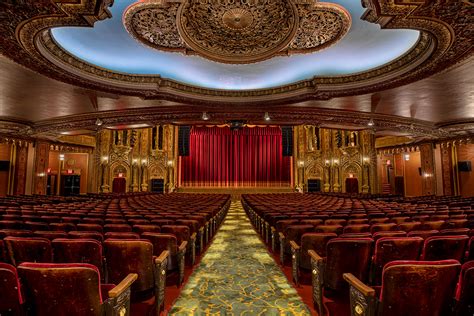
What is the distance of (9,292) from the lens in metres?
1.70

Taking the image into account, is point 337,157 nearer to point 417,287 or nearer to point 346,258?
point 346,258

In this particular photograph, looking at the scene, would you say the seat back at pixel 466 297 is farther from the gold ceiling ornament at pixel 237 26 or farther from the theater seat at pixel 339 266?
the gold ceiling ornament at pixel 237 26

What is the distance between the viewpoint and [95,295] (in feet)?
5.50

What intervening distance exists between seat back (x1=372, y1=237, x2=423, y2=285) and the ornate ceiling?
2.92 meters

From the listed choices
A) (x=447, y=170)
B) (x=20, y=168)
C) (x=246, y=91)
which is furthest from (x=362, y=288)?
(x=20, y=168)

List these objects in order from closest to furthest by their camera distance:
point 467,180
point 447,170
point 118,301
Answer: point 118,301, point 447,170, point 467,180

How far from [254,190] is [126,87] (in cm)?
1334

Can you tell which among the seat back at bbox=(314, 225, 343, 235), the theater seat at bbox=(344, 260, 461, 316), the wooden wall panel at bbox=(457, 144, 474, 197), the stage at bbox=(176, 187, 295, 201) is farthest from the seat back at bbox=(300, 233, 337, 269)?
the stage at bbox=(176, 187, 295, 201)

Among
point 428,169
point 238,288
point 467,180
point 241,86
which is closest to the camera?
point 238,288

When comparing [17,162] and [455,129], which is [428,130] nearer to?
[455,129]

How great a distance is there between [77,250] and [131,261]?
0.47 m

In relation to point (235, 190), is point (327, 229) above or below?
below

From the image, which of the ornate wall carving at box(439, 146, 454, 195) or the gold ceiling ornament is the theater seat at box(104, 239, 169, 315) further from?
the ornate wall carving at box(439, 146, 454, 195)

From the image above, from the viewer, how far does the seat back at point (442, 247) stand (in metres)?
2.43
